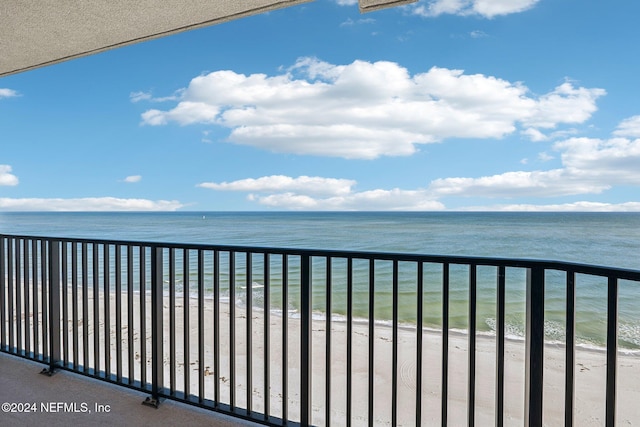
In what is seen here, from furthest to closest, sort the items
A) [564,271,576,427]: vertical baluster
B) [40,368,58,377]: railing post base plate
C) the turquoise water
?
the turquoise water, [40,368,58,377]: railing post base plate, [564,271,576,427]: vertical baluster

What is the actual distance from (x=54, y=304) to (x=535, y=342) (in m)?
2.64

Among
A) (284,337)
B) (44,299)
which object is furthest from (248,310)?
(44,299)

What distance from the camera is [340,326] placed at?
230 inches

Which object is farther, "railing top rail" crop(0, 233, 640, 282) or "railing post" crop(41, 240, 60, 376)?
"railing post" crop(41, 240, 60, 376)

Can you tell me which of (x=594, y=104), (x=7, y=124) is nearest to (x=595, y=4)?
(x=594, y=104)

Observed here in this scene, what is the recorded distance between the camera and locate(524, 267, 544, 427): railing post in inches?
55.2

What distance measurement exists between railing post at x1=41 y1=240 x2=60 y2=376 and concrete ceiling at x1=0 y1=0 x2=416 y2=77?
115 centimetres

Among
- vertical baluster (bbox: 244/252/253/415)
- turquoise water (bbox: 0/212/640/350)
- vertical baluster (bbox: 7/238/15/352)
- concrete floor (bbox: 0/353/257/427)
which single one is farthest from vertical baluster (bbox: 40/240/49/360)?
turquoise water (bbox: 0/212/640/350)

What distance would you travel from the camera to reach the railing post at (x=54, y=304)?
8.10 ft

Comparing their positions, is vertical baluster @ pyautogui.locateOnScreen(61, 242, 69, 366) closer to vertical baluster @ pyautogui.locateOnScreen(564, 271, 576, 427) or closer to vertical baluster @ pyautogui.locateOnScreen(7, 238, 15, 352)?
vertical baluster @ pyautogui.locateOnScreen(7, 238, 15, 352)

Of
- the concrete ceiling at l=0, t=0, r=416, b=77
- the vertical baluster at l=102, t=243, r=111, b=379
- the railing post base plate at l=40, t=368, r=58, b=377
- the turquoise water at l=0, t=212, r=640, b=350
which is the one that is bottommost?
the turquoise water at l=0, t=212, r=640, b=350

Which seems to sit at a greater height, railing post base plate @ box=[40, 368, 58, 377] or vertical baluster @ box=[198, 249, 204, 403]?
vertical baluster @ box=[198, 249, 204, 403]

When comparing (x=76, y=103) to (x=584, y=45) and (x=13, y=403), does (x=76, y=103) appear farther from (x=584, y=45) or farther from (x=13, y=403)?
(x=584, y=45)

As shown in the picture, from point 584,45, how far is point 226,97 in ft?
67.6
